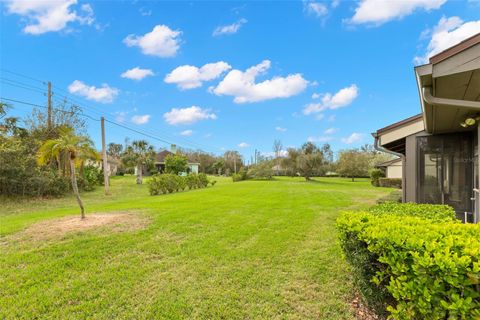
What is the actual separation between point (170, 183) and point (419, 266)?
16.7 meters

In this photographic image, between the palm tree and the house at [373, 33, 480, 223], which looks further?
the palm tree

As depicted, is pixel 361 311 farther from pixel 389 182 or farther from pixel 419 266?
pixel 389 182

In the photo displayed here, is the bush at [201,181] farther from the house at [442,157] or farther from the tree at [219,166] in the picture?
the tree at [219,166]

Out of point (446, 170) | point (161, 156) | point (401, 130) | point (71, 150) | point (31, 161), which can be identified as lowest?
point (446, 170)

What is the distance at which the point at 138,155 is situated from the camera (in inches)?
918

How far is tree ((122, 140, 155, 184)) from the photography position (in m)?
23.0

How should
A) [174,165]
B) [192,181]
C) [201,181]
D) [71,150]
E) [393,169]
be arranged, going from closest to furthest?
[71,150] < [192,181] < [201,181] < [393,169] < [174,165]

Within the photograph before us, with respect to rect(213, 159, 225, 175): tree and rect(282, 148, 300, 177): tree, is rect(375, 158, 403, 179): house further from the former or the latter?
rect(213, 159, 225, 175): tree

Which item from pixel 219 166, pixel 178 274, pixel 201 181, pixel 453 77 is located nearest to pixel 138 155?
pixel 201 181

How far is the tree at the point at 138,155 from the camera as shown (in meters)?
23.0

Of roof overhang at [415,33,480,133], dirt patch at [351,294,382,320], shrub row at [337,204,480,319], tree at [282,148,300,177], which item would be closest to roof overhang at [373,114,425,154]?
roof overhang at [415,33,480,133]

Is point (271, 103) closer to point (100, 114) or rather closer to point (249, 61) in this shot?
point (249, 61)

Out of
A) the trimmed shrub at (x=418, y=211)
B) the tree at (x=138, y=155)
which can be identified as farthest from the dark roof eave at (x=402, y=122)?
the tree at (x=138, y=155)

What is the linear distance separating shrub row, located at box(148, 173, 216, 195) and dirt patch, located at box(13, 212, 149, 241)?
8.92 metres
